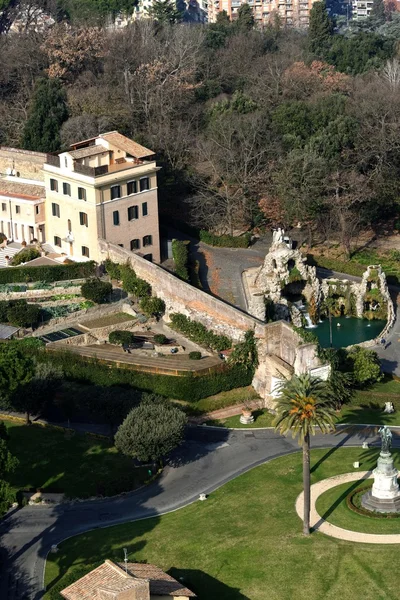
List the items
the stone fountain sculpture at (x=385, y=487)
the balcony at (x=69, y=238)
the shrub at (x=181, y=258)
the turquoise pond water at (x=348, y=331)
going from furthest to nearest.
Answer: the balcony at (x=69, y=238)
the shrub at (x=181, y=258)
the turquoise pond water at (x=348, y=331)
the stone fountain sculpture at (x=385, y=487)

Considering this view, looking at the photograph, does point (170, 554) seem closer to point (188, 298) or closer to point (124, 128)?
point (188, 298)

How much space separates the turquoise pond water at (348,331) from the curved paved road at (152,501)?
17.1 metres

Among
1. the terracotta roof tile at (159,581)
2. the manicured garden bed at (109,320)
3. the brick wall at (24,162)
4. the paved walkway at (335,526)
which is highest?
the brick wall at (24,162)

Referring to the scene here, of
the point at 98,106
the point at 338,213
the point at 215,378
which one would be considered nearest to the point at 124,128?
the point at 98,106

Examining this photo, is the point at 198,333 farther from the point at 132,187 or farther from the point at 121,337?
the point at 132,187

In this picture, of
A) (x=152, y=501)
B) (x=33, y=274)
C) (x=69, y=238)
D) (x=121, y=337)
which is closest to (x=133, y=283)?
(x=121, y=337)

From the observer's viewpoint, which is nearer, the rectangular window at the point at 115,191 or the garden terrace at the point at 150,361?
the garden terrace at the point at 150,361

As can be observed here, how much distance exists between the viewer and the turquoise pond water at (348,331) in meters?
97.5

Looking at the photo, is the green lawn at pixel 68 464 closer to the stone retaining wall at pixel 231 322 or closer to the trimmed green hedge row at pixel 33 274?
the stone retaining wall at pixel 231 322

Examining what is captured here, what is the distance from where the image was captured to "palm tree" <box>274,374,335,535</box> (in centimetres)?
6656

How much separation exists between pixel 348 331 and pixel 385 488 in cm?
3098

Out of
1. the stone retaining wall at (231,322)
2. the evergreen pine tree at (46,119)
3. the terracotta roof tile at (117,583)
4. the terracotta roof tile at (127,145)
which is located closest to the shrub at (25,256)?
the stone retaining wall at (231,322)

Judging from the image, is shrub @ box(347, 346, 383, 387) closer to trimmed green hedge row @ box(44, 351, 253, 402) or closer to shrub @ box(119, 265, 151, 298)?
trimmed green hedge row @ box(44, 351, 253, 402)

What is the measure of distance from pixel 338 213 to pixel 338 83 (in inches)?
1127
